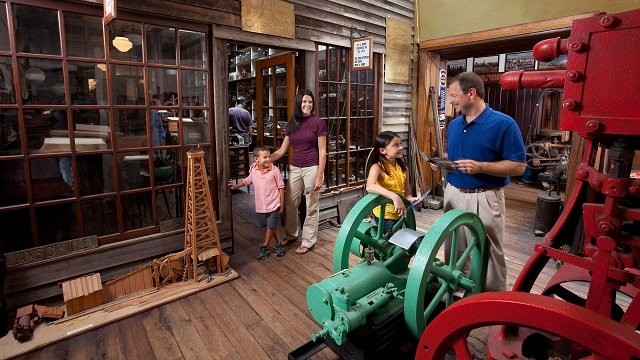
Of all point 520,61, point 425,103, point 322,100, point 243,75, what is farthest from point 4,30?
point 520,61

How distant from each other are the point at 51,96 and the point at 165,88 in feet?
3.00

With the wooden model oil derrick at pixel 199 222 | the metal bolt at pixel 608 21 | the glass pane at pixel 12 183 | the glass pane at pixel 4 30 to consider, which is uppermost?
the glass pane at pixel 4 30

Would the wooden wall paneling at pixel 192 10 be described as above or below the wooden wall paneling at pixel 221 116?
above

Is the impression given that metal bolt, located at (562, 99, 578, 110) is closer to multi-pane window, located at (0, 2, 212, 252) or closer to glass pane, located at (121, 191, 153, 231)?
multi-pane window, located at (0, 2, 212, 252)

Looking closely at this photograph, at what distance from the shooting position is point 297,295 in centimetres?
325

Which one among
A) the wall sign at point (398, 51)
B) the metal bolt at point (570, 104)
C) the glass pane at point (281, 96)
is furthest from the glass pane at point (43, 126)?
the wall sign at point (398, 51)

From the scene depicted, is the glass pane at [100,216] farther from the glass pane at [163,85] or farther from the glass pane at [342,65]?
the glass pane at [342,65]

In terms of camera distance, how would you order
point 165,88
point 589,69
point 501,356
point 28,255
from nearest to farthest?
point 589,69 → point 501,356 → point 28,255 → point 165,88

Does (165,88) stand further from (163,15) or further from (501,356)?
(501,356)

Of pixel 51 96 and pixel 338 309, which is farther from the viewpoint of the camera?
pixel 51 96

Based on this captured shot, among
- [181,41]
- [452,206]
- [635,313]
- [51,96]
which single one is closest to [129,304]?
[51,96]

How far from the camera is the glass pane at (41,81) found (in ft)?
9.25

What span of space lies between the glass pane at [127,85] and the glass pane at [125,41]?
0.09 m

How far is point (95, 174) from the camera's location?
3217 millimetres
